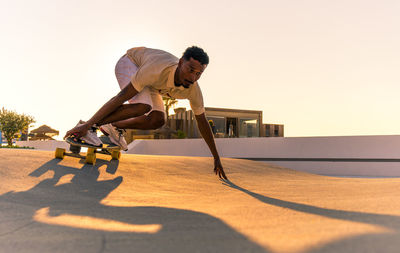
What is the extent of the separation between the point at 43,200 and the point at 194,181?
147cm

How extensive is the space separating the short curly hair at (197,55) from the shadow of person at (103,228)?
3.70 feet

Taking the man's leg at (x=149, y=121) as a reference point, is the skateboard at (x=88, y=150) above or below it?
below

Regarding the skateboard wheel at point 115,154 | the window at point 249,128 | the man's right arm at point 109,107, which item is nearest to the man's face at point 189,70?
the man's right arm at point 109,107

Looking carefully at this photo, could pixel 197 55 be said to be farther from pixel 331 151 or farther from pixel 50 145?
pixel 50 145

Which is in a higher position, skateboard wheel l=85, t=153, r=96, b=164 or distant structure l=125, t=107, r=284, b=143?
distant structure l=125, t=107, r=284, b=143

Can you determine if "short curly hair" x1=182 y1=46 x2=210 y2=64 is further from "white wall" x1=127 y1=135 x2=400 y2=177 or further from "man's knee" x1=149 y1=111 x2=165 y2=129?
"white wall" x1=127 y1=135 x2=400 y2=177

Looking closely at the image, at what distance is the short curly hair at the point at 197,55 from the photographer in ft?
6.78

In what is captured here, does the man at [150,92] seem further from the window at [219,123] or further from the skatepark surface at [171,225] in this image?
the window at [219,123]

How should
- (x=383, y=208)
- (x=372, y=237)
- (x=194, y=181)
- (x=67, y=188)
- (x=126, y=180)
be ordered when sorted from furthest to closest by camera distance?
(x=194, y=181) < (x=126, y=180) < (x=67, y=188) < (x=383, y=208) < (x=372, y=237)

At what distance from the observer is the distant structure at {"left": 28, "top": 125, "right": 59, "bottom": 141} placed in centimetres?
2034

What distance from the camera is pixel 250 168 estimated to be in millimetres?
4371

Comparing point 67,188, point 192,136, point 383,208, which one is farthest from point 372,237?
point 192,136

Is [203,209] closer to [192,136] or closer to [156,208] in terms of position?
[156,208]

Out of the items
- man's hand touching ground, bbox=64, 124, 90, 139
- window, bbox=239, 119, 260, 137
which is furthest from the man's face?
window, bbox=239, 119, 260, 137
